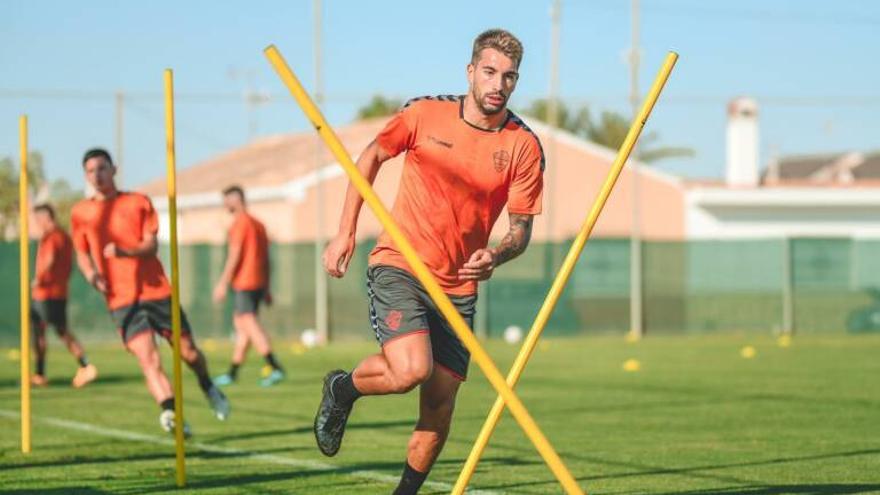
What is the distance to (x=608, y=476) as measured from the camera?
9.34 metres

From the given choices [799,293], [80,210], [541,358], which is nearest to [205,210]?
[799,293]

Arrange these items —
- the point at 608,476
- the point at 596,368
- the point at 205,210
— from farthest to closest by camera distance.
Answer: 1. the point at 205,210
2. the point at 596,368
3. the point at 608,476

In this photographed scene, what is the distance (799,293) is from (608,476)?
26012mm

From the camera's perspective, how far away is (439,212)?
7266mm

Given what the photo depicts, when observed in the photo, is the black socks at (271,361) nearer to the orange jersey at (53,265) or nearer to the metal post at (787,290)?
the orange jersey at (53,265)

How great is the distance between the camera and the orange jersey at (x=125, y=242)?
11828 mm

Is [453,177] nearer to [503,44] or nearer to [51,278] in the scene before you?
[503,44]

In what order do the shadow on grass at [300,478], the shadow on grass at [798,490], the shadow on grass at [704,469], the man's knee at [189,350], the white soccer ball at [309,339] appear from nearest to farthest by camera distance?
the shadow on grass at [798,490] → the shadow on grass at [704,469] → the shadow on grass at [300,478] → the man's knee at [189,350] → the white soccer ball at [309,339]

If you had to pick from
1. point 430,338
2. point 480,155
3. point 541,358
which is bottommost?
point 541,358

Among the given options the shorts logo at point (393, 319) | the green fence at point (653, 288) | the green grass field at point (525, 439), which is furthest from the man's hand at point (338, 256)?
the green fence at point (653, 288)

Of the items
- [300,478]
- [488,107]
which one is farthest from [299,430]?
[488,107]

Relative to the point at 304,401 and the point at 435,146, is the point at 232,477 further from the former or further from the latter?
the point at 304,401

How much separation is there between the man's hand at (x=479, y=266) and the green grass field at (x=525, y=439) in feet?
7.13

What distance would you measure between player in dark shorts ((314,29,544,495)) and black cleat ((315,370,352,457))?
252 mm
